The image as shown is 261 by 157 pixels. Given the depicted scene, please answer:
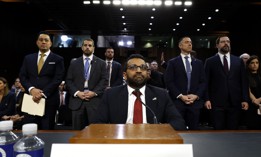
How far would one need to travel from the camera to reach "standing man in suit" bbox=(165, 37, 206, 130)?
294 cm

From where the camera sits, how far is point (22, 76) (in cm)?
296

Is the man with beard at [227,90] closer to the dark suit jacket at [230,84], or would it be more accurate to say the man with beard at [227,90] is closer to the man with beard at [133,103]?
the dark suit jacket at [230,84]

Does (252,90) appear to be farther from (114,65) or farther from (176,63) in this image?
(114,65)

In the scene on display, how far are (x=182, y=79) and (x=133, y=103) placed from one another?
1426 millimetres

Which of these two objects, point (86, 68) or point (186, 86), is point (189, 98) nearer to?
point (186, 86)

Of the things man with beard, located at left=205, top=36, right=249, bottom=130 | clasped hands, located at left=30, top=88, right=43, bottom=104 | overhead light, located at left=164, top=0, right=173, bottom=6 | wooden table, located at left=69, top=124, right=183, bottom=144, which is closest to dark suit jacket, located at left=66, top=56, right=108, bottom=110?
clasped hands, located at left=30, top=88, right=43, bottom=104

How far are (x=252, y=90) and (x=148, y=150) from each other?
3213 mm

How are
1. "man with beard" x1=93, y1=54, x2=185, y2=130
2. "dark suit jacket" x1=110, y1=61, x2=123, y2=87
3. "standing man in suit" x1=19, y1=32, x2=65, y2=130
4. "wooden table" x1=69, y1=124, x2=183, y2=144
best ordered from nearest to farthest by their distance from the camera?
"wooden table" x1=69, y1=124, x2=183, y2=144 < "man with beard" x1=93, y1=54, x2=185, y2=130 < "standing man in suit" x1=19, y1=32, x2=65, y2=130 < "dark suit jacket" x1=110, y1=61, x2=123, y2=87

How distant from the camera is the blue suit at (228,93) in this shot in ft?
9.73

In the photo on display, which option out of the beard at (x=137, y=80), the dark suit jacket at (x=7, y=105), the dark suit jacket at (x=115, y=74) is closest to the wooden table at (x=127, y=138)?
the beard at (x=137, y=80)

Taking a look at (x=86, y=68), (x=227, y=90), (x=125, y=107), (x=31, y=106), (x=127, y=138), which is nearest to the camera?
(x=127, y=138)

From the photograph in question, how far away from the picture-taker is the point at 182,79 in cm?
303

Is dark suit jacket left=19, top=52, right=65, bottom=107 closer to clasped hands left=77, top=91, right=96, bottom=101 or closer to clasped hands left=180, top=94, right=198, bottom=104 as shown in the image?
clasped hands left=77, top=91, right=96, bottom=101

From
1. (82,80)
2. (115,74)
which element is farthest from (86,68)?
(115,74)
